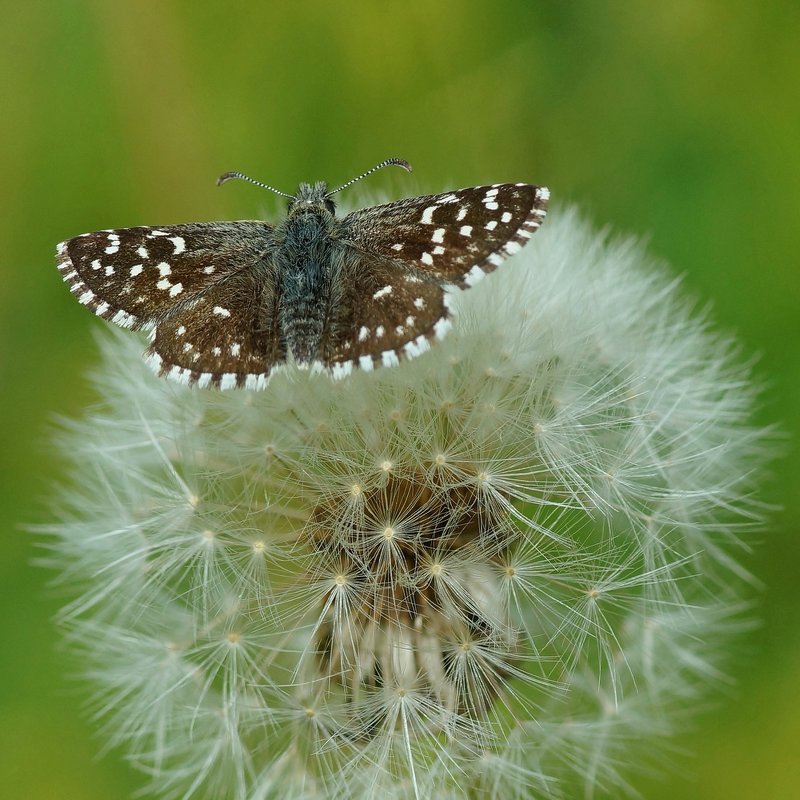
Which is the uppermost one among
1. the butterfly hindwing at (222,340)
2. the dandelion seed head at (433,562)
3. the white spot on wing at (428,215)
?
the white spot on wing at (428,215)

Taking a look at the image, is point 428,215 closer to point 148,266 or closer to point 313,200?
point 313,200

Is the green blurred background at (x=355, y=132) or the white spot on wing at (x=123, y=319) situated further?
the green blurred background at (x=355, y=132)

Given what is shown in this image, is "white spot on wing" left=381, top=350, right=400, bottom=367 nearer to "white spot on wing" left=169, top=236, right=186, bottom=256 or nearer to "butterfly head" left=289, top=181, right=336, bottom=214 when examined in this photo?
"butterfly head" left=289, top=181, right=336, bottom=214

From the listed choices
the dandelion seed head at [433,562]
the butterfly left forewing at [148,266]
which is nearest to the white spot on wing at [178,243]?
the butterfly left forewing at [148,266]

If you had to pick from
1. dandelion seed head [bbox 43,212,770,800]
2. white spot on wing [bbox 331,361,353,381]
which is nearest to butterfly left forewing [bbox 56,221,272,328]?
dandelion seed head [bbox 43,212,770,800]

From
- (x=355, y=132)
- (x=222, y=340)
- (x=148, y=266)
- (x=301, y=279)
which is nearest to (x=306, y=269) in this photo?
(x=301, y=279)

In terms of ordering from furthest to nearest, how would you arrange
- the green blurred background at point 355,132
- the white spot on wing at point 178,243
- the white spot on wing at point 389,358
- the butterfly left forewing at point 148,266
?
the green blurred background at point 355,132 < the white spot on wing at point 178,243 < the butterfly left forewing at point 148,266 < the white spot on wing at point 389,358

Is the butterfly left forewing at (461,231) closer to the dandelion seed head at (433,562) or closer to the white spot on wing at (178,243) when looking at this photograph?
the dandelion seed head at (433,562)
